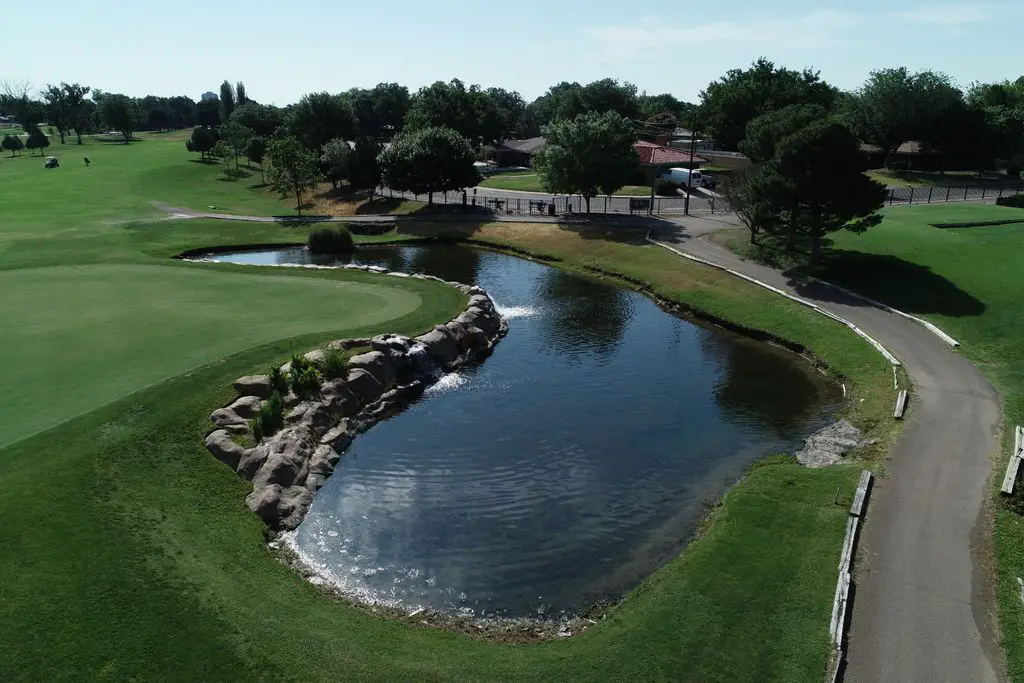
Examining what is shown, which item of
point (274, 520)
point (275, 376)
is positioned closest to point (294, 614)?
point (274, 520)

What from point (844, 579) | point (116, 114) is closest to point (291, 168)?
point (844, 579)

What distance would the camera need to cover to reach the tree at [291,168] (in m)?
78.2

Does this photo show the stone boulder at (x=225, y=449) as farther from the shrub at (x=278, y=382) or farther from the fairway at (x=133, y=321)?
the fairway at (x=133, y=321)

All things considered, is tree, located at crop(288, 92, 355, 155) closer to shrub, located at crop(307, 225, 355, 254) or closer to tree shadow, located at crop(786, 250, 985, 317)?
shrub, located at crop(307, 225, 355, 254)

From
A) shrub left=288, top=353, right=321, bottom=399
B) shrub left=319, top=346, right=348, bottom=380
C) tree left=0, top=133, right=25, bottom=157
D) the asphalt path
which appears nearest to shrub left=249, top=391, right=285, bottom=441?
shrub left=288, top=353, right=321, bottom=399

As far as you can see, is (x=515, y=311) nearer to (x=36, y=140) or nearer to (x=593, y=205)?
(x=593, y=205)

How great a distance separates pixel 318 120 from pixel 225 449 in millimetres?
91006

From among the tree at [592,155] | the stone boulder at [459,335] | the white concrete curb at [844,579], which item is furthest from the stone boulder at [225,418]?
the tree at [592,155]

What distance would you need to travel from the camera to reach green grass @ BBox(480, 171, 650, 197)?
284 feet

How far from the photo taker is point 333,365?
28781 millimetres

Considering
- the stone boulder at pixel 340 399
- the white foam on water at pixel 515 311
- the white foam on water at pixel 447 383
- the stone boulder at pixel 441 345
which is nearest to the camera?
the stone boulder at pixel 340 399

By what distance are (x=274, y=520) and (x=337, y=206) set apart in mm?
67972

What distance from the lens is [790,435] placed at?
28141 millimetres

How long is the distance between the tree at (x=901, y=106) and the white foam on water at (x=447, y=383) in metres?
92.1
